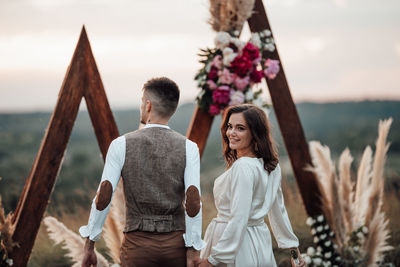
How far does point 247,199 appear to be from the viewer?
6.56 feet

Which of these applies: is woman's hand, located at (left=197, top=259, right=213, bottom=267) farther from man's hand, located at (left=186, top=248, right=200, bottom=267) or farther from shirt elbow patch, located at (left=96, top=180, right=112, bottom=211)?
shirt elbow patch, located at (left=96, top=180, right=112, bottom=211)

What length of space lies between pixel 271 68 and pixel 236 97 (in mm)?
425

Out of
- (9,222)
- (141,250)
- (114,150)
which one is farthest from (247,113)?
(9,222)

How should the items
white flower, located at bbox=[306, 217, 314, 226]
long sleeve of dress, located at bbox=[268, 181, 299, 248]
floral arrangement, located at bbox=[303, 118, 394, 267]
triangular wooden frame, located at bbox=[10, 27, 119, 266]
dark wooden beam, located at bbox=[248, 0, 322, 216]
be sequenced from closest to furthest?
long sleeve of dress, located at bbox=[268, 181, 299, 248] < triangular wooden frame, located at bbox=[10, 27, 119, 266] < floral arrangement, located at bbox=[303, 118, 394, 267] < dark wooden beam, located at bbox=[248, 0, 322, 216] < white flower, located at bbox=[306, 217, 314, 226]

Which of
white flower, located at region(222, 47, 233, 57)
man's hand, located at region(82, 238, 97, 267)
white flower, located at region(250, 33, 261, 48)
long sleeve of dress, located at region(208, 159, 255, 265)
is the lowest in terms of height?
man's hand, located at region(82, 238, 97, 267)

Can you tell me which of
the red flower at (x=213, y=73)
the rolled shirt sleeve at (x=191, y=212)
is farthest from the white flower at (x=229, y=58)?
the rolled shirt sleeve at (x=191, y=212)

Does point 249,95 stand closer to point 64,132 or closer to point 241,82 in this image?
point 241,82

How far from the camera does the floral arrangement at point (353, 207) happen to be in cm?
339

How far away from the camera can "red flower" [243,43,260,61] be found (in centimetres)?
330

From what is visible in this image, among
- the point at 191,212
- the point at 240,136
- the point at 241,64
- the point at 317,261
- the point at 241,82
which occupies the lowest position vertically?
the point at 317,261

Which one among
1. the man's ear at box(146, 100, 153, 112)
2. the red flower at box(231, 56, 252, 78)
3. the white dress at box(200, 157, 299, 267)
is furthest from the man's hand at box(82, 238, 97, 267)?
the red flower at box(231, 56, 252, 78)

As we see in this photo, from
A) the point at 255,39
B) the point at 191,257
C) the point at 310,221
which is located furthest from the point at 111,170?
the point at 310,221

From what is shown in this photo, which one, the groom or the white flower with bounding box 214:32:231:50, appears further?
the white flower with bounding box 214:32:231:50

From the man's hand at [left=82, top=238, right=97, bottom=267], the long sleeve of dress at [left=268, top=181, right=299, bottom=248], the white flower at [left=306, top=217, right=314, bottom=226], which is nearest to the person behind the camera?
the man's hand at [left=82, top=238, right=97, bottom=267]
